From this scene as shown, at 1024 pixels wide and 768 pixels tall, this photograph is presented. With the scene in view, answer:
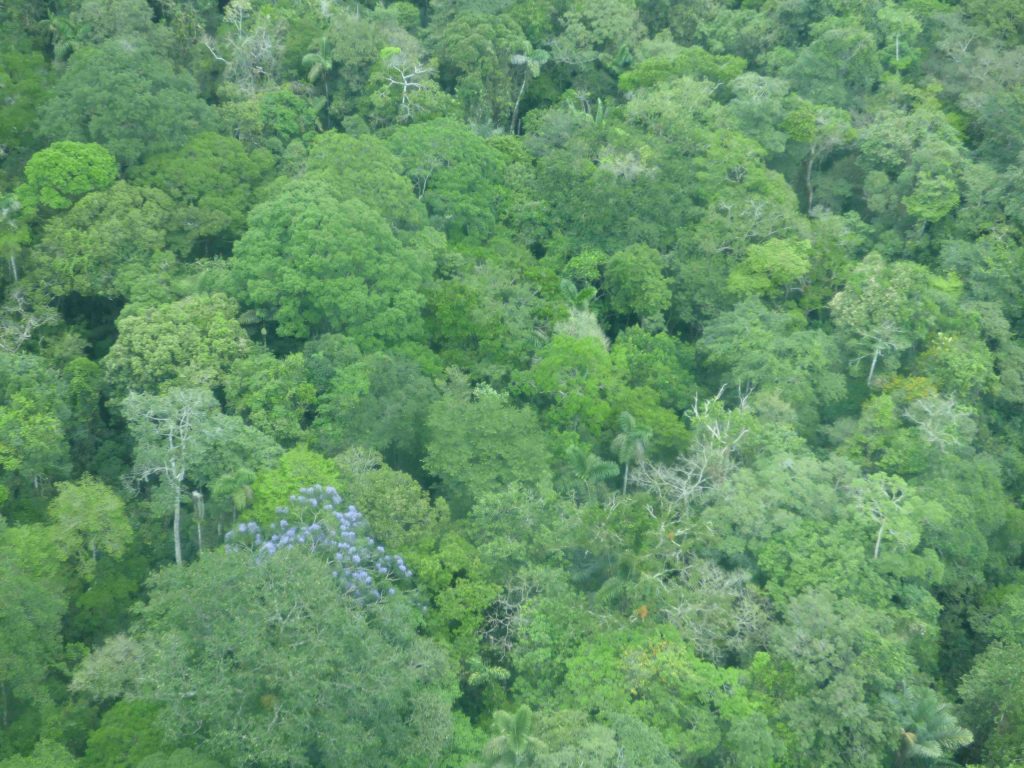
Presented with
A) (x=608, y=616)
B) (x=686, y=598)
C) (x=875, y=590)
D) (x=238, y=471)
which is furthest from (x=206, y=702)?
(x=875, y=590)

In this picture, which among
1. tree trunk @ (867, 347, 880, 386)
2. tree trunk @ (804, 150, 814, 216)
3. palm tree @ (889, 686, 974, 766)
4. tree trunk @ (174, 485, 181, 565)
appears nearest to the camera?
palm tree @ (889, 686, 974, 766)

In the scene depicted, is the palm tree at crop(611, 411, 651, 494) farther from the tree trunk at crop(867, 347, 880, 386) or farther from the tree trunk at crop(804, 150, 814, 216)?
the tree trunk at crop(804, 150, 814, 216)

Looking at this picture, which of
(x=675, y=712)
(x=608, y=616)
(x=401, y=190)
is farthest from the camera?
(x=401, y=190)

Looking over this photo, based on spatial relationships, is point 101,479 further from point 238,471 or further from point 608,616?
point 608,616

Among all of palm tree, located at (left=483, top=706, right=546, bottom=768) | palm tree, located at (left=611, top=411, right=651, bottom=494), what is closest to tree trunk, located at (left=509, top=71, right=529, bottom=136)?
palm tree, located at (left=611, top=411, right=651, bottom=494)

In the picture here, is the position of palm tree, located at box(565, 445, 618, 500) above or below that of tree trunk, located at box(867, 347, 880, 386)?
below

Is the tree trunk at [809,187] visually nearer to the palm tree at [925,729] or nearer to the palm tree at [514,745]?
the palm tree at [925,729]
